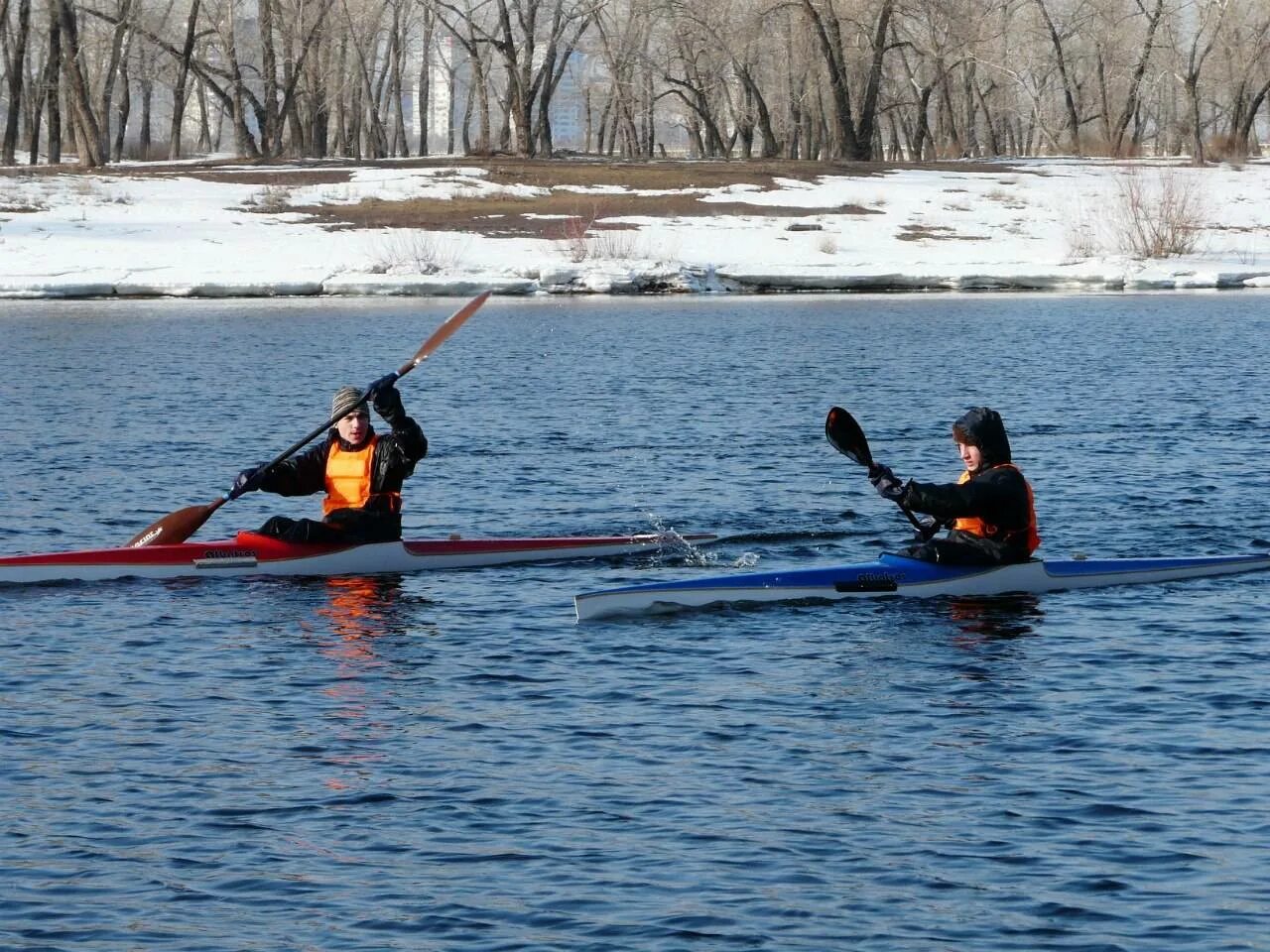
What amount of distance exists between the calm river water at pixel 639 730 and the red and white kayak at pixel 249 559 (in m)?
0.19

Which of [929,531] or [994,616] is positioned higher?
[929,531]

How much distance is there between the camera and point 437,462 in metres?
19.5

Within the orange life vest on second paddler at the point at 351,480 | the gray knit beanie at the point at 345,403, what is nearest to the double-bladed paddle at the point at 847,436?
the orange life vest on second paddler at the point at 351,480

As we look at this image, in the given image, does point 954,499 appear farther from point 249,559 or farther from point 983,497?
point 249,559

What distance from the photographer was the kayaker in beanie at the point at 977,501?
1162 centimetres

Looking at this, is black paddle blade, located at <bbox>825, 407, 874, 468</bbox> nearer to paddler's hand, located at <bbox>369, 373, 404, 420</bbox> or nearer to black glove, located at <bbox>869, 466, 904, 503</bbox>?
black glove, located at <bbox>869, 466, 904, 503</bbox>

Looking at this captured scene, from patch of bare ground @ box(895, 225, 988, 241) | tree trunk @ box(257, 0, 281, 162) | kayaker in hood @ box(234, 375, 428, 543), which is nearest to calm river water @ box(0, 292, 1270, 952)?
kayaker in hood @ box(234, 375, 428, 543)

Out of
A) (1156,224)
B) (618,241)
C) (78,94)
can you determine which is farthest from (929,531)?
(78,94)

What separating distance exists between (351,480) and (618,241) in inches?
1234

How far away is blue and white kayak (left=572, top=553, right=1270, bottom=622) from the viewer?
11.8 metres

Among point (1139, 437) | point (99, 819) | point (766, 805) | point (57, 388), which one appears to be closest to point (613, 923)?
point (766, 805)

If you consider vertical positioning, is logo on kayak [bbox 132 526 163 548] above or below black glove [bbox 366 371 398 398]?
below

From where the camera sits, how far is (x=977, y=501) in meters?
11.8

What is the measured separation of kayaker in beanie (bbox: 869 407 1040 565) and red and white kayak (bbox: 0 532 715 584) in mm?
3377
